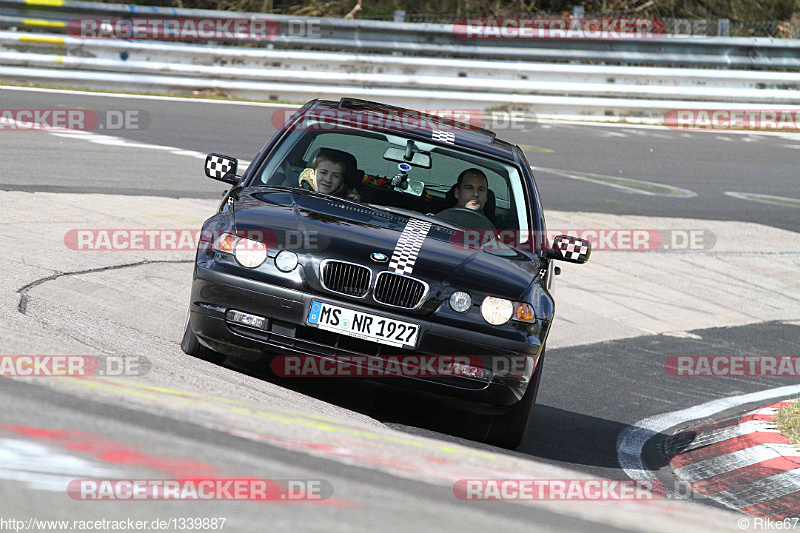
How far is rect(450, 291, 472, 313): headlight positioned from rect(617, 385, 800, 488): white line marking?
4.06 feet

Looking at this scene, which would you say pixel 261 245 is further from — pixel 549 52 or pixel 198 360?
pixel 549 52

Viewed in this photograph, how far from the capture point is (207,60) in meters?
18.4

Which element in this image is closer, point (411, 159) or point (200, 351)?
point (200, 351)

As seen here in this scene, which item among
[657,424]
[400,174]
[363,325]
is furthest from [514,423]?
[400,174]

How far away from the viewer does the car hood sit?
502 centimetres

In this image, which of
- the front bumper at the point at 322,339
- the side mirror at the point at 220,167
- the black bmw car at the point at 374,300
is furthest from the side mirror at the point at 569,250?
the side mirror at the point at 220,167

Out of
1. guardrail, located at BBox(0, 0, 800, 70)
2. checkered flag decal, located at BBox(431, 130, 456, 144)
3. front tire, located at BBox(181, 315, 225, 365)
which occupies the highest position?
guardrail, located at BBox(0, 0, 800, 70)

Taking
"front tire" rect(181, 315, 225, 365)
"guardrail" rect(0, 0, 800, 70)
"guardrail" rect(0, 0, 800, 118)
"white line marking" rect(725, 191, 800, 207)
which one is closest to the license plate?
"front tire" rect(181, 315, 225, 365)

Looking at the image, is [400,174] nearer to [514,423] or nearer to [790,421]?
[514,423]

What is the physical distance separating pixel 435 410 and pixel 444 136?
172 centimetres

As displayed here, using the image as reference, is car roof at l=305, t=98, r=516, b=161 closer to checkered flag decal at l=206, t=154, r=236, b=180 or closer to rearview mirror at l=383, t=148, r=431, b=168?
rearview mirror at l=383, t=148, r=431, b=168

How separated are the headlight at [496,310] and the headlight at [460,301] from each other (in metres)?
0.07

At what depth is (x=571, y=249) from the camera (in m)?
6.03

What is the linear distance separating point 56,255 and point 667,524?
5556mm
